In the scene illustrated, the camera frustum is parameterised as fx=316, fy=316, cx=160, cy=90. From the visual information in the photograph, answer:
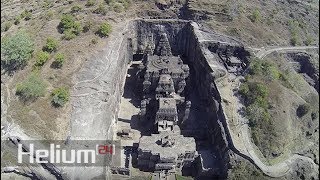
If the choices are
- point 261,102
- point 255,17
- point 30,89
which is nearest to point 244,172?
point 261,102

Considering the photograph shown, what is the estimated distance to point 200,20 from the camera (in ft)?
233

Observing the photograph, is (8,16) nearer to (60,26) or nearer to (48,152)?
(60,26)

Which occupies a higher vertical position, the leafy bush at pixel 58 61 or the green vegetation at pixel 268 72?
the leafy bush at pixel 58 61

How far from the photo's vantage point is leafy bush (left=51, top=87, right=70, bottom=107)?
4725 centimetres

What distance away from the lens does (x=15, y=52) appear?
5112 centimetres

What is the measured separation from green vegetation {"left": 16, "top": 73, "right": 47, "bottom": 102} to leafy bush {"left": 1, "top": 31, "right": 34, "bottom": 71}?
15.7ft

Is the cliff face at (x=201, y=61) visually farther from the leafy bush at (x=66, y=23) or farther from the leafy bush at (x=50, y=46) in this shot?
the leafy bush at (x=50, y=46)

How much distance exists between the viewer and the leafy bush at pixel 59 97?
A: 47.2 meters

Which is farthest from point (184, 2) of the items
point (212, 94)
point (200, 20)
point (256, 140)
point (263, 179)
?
point (263, 179)

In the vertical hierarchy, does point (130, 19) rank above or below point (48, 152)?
above

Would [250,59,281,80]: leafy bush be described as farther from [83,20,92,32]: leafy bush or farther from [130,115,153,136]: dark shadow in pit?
[83,20,92,32]: leafy bush

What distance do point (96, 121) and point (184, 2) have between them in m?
39.8

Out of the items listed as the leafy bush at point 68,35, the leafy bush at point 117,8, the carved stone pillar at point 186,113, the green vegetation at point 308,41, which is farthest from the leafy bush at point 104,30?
the green vegetation at point 308,41

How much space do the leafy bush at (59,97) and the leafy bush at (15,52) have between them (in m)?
9.00
